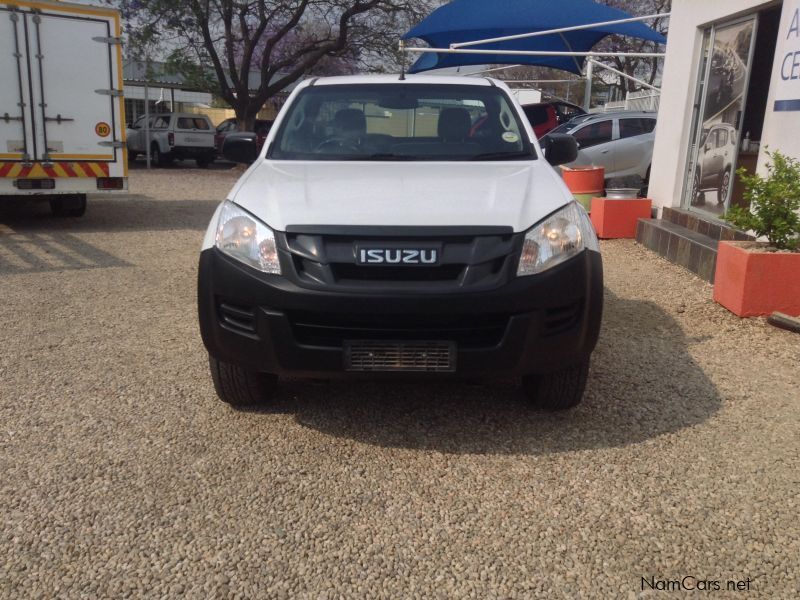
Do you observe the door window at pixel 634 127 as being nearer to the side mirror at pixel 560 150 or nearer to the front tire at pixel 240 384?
the side mirror at pixel 560 150

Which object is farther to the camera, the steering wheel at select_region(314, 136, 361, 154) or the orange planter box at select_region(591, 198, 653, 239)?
the orange planter box at select_region(591, 198, 653, 239)

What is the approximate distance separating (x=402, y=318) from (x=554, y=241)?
752 millimetres

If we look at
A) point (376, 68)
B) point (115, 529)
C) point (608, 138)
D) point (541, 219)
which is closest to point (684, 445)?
point (541, 219)

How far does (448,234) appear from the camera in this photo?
10.4 ft

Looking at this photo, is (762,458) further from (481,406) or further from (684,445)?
(481,406)

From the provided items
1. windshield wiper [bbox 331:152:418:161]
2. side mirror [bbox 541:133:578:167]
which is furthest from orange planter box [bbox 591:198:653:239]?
windshield wiper [bbox 331:152:418:161]

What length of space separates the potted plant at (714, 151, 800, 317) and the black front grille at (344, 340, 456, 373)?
3.26 meters

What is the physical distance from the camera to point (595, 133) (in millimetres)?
13992

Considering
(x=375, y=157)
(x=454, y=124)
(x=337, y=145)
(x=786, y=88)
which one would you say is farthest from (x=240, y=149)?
(x=786, y=88)

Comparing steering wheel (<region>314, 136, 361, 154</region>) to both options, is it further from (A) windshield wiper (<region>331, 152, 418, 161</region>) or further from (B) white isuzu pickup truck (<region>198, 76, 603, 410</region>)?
(B) white isuzu pickup truck (<region>198, 76, 603, 410</region>)

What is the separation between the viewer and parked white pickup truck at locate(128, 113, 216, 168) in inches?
887

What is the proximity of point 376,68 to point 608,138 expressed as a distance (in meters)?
10.8

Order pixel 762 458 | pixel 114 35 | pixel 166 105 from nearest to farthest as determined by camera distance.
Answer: pixel 762 458, pixel 114 35, pixel 166 105

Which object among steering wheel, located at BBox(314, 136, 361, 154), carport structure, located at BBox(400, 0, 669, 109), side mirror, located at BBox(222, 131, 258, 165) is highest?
carport structure, located at BBox(400, 0, 669, 109)
